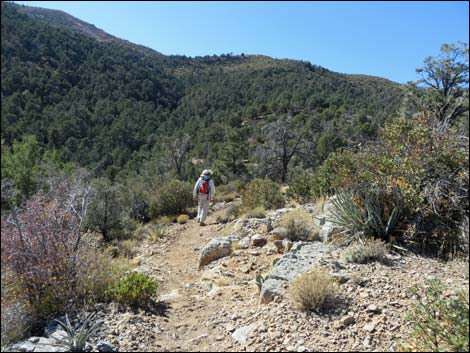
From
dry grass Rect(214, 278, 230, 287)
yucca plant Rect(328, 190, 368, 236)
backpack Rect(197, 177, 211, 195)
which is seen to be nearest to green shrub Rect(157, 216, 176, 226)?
backpack Rect(197, 177, 211, 195)

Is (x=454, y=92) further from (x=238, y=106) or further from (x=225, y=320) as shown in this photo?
(x=238, y=106)

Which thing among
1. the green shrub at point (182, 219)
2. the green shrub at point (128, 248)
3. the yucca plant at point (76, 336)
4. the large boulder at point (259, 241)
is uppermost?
the large boulder at point (259, 241)

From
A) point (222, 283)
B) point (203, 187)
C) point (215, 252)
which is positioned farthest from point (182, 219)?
point (222, 283)

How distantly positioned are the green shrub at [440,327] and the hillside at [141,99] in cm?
2015

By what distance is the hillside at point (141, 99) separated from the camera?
33938mm

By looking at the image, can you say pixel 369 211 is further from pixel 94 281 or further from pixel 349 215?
pixel 94 281

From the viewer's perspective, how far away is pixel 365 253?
5.35m

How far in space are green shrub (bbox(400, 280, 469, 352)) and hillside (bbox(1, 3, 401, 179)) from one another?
66.1 ft

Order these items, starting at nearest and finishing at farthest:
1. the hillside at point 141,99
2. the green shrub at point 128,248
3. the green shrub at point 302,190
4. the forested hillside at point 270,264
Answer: the forested hillside at point 270,264, the green shrub at point 128,248, the green shrub at point 302,190, the hillside at point 141,99

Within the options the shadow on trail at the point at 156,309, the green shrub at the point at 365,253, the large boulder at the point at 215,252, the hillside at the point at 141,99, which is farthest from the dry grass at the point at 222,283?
the hillside at the point at 141,99

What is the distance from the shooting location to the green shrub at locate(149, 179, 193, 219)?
14.0 metres

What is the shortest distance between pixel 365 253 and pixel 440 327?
81.2 inches

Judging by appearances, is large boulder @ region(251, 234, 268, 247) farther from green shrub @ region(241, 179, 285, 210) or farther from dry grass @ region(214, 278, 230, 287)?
green shrub @ region(241, 179, 285, 210)

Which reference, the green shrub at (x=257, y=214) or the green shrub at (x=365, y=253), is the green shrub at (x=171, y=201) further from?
the green shrub at (x=365, y=253)
